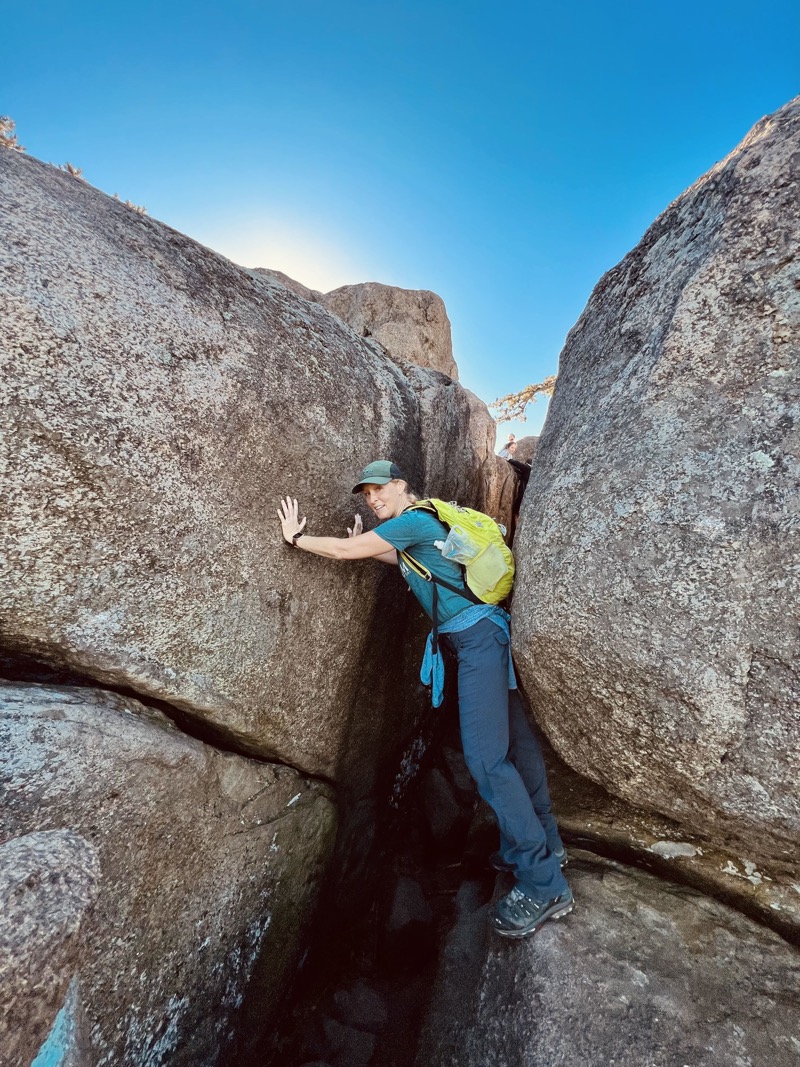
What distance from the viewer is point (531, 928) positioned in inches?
148

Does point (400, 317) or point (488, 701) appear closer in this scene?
point (488, 701)

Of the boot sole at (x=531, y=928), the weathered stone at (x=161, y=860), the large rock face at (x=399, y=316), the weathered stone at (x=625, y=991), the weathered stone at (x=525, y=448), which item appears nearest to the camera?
the weathered stone at (x=161, y=860)

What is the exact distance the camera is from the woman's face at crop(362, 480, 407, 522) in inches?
180

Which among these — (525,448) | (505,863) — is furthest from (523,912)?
(525,448)

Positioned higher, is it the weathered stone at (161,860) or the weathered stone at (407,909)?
the weathered stone at (161,860)

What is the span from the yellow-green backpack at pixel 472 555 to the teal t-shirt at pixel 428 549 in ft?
0.14

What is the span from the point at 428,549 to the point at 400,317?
23.7 feet

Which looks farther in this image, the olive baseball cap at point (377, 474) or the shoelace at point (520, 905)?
the olive baseball cap at point (377, 474)

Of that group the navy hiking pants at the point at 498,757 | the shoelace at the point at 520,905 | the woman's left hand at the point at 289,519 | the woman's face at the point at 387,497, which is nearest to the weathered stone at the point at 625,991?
the shoelace at the point at 520,905

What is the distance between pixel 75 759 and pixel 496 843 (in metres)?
3.80

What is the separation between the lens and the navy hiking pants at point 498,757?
3852mm

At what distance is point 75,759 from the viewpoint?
3168 millimetres

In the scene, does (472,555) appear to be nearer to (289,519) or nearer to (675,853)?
(289,519)

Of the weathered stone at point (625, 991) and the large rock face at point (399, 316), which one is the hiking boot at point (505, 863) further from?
the large rock face at point (399, 316)
